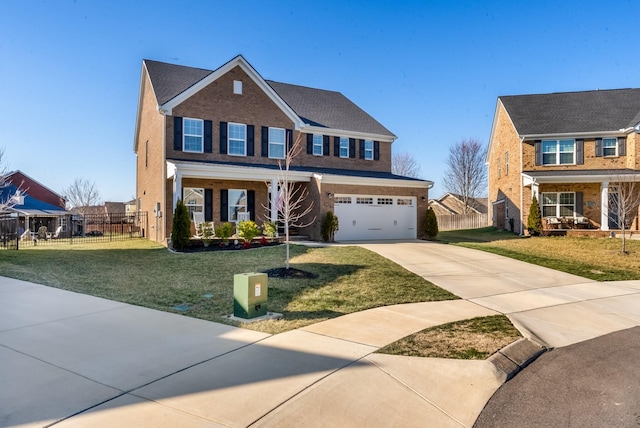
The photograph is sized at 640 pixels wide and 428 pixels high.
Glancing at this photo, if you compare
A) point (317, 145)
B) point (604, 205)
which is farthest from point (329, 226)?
point (604, 205)

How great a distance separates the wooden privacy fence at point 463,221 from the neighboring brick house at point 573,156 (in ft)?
25.4

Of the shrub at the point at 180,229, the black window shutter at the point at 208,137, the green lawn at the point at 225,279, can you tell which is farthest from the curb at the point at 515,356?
the black window shutter at the point at 208,137

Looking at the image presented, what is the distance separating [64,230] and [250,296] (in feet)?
Answer: 107

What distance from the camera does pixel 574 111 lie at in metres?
26.7

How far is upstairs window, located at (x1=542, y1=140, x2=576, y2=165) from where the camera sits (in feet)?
82.3

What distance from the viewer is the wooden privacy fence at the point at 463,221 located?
35781 millimetres

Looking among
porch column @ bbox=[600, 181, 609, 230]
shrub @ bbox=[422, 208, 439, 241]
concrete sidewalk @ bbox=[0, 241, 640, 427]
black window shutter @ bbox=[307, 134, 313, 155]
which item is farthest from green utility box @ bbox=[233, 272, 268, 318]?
porch column @ bbox=[600, 181, 609, 230]

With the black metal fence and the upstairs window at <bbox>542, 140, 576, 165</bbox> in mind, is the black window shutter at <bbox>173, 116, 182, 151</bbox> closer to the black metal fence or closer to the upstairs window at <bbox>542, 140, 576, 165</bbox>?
the black metal fence

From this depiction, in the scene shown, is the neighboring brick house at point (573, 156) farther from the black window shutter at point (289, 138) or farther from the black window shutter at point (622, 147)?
the black window shutter at point (289, 138)

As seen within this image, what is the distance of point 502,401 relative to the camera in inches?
173

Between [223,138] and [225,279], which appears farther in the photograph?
[223,138]

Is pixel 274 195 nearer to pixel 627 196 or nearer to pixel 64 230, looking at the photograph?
pixel 627 196

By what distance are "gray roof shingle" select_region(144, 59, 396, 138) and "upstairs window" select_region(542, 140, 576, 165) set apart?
9085mm

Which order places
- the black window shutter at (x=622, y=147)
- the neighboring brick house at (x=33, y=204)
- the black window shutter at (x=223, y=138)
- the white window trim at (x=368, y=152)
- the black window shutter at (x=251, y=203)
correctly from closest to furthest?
the black window shutter at (x=223, y=138) < the black window shutter at (x=251, y=203) < the black window shutter at (x=622, y=147) < the white window trim at (x=368, y=152) < the neighboring brick house at (x=33, y=204)
